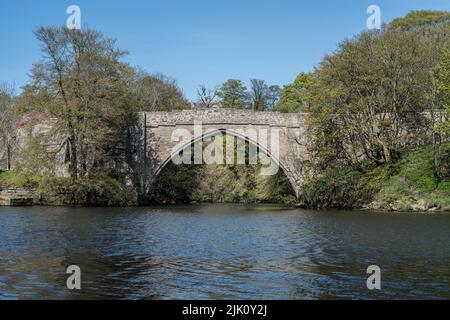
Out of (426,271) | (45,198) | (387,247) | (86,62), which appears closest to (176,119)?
(86,62)

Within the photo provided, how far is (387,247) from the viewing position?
16750 millimetres

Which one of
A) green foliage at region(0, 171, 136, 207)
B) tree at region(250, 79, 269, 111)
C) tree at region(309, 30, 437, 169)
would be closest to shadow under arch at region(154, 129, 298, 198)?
green foliage at region(0, 171, 136, 207)

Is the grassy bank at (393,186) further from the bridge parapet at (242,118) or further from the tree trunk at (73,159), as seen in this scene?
the tree trunk at (73,159)

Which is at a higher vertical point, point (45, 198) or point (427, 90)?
point (427, 90)

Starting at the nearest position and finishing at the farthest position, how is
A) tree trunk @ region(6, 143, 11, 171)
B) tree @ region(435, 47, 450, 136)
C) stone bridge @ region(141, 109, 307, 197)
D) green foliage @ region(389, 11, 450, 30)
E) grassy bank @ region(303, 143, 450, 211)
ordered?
tree @ region(435, 47, 450, 136) → grassy bank @ region(303, 143, 450, 211) → stone bridge @ region(141, 109, 307, 197) → tree trunk @ region(6, 143, 11, 171) → green foliage @ region(389, 11, 450, 30)

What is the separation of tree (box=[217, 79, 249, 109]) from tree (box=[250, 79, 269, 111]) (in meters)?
0.83

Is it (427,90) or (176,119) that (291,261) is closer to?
(427,90)

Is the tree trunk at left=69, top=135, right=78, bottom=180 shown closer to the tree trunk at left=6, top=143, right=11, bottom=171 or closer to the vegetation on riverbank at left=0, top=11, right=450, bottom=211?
the vegetation on riverbank at left=0, top=11, right=450, bottom=211

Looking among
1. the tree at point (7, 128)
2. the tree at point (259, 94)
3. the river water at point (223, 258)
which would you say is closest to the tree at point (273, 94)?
the tree at point (259, 94)

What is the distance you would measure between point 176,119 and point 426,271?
27.2 meters

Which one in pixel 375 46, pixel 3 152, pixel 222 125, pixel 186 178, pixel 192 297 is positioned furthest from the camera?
pixel 3 152

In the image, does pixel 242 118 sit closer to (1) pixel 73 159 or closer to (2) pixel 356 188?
(2) pixel 356 188

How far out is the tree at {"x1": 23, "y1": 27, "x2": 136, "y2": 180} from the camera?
1316 inches

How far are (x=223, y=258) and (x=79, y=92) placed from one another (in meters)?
22.0
